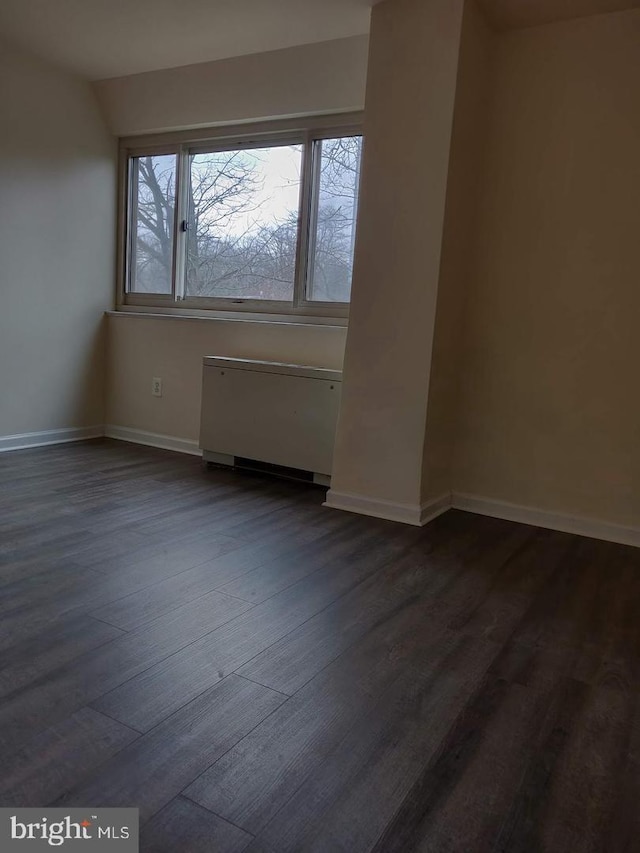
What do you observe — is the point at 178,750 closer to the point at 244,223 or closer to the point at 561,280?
the point at 561,280

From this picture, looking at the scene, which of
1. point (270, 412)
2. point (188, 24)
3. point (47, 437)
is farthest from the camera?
point (47, 437)

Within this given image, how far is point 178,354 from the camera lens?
4086 millimetres

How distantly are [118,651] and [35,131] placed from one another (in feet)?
11.1

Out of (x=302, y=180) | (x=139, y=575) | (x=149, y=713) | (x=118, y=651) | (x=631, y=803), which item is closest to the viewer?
(x=631, y=803)

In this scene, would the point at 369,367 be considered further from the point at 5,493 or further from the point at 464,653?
the point at 5,493

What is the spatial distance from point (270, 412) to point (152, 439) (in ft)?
3.95

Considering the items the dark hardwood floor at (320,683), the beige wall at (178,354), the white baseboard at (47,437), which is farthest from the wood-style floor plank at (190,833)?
the white baseboard at (47,437)

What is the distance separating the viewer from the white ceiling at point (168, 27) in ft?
9.39

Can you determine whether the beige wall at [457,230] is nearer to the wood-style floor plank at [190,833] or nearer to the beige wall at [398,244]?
the beige wall at [398,244]

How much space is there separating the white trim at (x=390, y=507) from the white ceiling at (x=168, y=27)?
2193 mm

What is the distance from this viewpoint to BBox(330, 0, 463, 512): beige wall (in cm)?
263

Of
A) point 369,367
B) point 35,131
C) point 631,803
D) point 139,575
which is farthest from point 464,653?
point 35,131

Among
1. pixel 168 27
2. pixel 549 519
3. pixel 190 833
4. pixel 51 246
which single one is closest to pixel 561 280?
pixel 549 519

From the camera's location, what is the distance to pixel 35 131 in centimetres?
372
